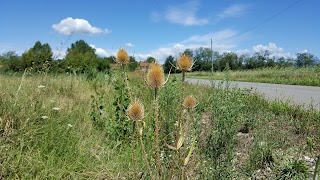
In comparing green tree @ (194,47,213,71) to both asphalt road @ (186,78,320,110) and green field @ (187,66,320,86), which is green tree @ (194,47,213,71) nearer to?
asphalt road @ (186,78,320,110)

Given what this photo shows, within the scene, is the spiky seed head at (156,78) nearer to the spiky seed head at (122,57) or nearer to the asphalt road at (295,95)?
the spiky seed head at (122,57)

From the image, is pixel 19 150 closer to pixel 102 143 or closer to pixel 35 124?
pixel 35 124

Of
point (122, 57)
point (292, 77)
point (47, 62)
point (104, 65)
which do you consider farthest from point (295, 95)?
point (292, 77)

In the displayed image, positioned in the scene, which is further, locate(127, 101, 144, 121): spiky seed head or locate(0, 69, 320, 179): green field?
locate(0, 69, 320, 179): green field

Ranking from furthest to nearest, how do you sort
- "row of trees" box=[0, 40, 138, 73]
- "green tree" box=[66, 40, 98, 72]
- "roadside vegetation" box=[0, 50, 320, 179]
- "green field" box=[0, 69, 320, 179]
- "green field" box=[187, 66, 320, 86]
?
"green field" box=[187, 66, 320, 86] → "green tree" box=[66, 40, 98, 72] → "row of trees" box=[0, 40, 138, 73] → "green field" box=[0, 69, 320, 179] → "roadside vegetation" box=[0, 50, 320, 179]

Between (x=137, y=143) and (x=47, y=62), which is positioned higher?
(x=47, y=62)

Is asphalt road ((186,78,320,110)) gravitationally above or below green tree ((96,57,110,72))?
below

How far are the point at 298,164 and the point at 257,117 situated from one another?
78.3 inches

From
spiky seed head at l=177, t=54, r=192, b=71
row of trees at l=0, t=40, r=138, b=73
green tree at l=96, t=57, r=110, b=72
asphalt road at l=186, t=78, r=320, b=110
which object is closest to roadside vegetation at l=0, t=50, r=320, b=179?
spiky seed head at l=177, t=54, r=192, b=71

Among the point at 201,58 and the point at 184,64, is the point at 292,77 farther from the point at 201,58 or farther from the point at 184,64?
the point at 184,64

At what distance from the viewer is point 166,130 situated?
4258 mm

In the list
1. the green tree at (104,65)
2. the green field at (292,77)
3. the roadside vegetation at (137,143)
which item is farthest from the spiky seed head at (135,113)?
the green field at (292,77)

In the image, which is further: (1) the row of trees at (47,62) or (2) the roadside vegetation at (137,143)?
(1) the row of trees at (47,62)

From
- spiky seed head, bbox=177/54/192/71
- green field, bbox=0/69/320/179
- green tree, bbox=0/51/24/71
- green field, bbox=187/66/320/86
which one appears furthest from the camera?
green field, bbox=187/66/320/86
